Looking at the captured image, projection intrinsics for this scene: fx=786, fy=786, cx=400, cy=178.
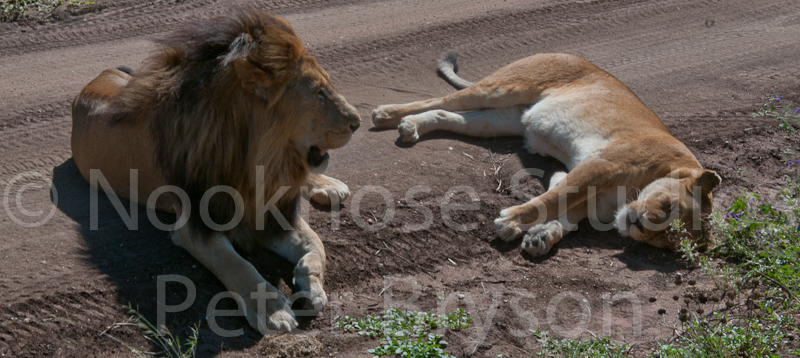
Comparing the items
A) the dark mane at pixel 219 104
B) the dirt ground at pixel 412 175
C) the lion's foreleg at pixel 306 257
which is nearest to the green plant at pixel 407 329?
the dirt ground at pixel 412 175

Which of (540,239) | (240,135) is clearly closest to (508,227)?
(540,239)

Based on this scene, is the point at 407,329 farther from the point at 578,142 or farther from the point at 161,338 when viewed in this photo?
the point at 578,142

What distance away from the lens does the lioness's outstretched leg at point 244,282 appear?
3615 millimetres

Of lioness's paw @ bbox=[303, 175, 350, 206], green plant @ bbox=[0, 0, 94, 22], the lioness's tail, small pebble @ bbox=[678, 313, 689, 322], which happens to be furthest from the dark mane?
green plant @ bbox=[0, 0, 94, 22]

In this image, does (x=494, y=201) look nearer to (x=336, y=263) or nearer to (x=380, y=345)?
(x=336, y=263)

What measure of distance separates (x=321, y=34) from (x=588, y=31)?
2.82m

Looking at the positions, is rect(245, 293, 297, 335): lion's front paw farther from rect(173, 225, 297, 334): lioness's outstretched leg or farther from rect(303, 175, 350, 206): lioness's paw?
rect(303, 175, 350, 206): lioness's paw

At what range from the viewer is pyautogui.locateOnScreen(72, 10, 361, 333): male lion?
11.6 ft

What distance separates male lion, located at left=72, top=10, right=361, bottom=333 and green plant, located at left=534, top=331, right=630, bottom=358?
1.10 meters

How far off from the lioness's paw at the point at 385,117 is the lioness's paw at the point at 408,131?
203mm

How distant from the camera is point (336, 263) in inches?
171

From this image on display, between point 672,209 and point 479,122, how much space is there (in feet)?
6.03

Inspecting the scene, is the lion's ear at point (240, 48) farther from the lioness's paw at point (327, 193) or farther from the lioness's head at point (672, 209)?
the lioness's head at point (672, 209)

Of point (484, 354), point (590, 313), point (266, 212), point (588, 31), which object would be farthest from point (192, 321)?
point (588, 31)
